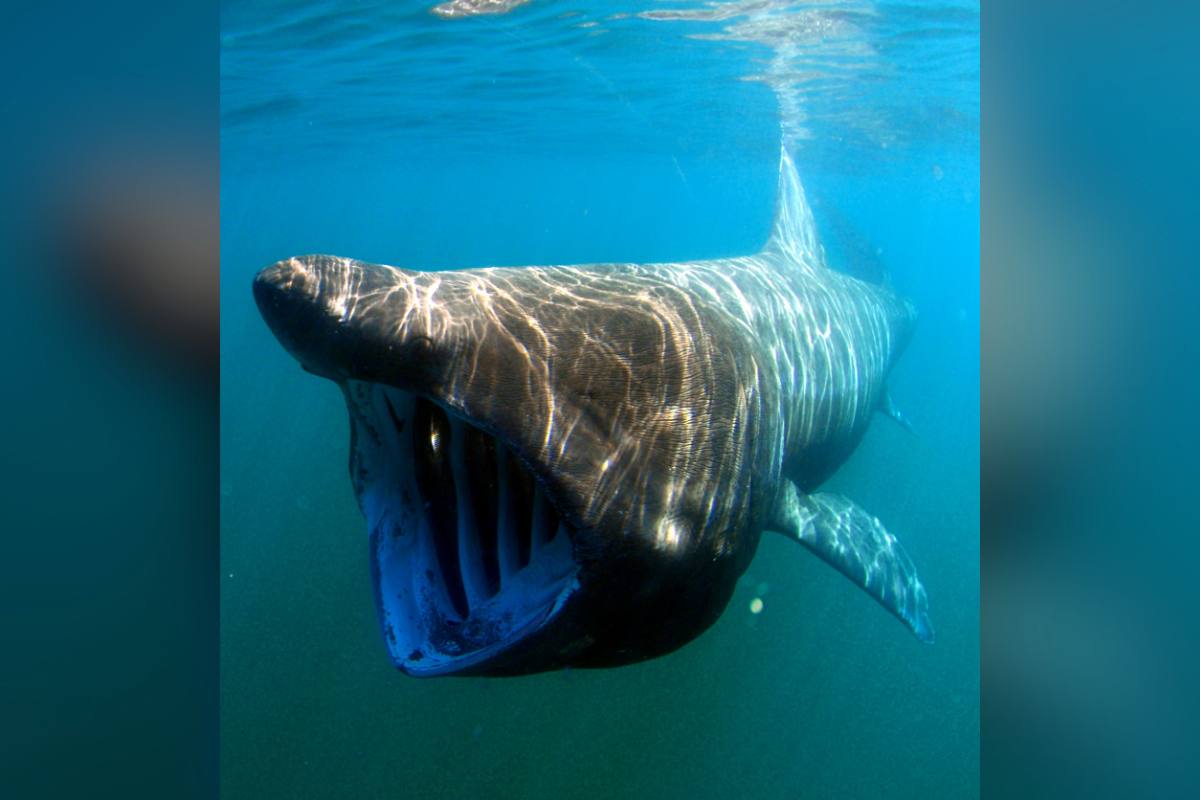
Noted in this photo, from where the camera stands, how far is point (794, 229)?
8078 mm

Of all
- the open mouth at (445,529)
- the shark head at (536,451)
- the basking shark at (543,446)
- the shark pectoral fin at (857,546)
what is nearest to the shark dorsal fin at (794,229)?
the shark pectoral fin at (857,546)

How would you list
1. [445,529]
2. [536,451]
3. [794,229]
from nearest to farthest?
[536,451] → [445,529] → [794,229]

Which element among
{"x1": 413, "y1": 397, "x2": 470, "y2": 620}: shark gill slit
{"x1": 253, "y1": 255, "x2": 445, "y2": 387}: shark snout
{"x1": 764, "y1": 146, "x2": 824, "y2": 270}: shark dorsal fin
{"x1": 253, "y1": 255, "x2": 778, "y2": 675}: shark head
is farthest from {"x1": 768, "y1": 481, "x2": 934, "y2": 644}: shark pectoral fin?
{"x1": 253, "y1": 255, "x2": 445, "y2": 387}: shark snout

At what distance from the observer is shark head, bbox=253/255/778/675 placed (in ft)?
8.20

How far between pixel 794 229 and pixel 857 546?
409 centimetres

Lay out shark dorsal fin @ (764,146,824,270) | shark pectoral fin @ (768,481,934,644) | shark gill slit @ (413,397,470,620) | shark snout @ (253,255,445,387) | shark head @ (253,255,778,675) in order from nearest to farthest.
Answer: shark snout @ (253,255,445,387), shark head @ (253,255,778,675), shark gill slit @ (413,397,470,620), shark pectoral fin @ (768,481,934,644), shark dorsal fin @ (764,146,824,270)
